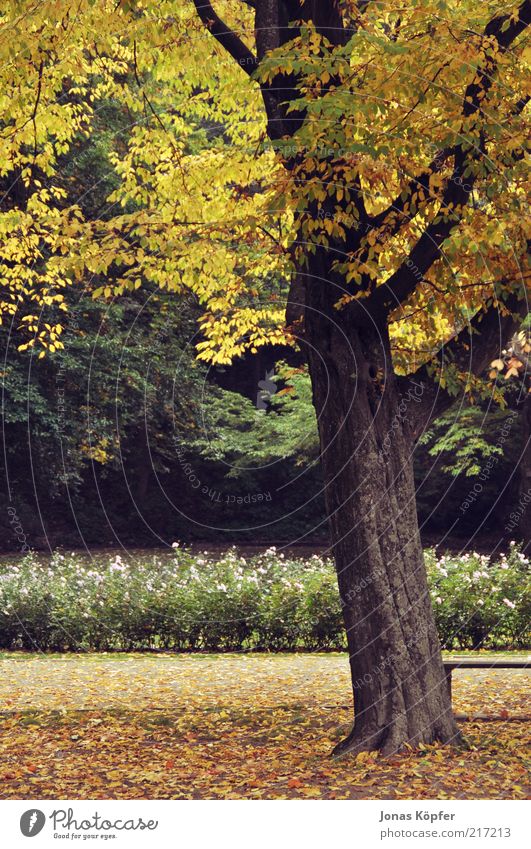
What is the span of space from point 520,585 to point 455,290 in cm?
677

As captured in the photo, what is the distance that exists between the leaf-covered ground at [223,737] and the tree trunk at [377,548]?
355 millimetres

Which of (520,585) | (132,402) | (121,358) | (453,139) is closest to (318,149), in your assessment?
(453,139)

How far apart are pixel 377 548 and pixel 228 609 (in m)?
Answer: 6.42

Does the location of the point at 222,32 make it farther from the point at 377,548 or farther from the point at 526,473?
the point at 526,473

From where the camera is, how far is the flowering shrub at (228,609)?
533 inches

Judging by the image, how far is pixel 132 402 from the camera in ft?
91.2

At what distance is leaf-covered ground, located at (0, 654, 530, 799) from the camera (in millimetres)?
6988

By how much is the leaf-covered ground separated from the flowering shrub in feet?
4.13

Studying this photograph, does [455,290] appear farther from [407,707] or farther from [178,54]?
[178,54]

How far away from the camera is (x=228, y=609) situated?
13.7 metres
